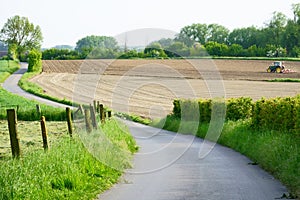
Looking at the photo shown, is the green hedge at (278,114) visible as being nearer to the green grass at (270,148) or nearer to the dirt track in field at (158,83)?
the green grass at (270,148)

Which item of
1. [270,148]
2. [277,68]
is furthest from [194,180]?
[277,68]

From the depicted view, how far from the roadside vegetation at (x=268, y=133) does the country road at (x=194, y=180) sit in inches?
13.2

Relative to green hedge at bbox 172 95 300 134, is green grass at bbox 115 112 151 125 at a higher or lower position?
lower

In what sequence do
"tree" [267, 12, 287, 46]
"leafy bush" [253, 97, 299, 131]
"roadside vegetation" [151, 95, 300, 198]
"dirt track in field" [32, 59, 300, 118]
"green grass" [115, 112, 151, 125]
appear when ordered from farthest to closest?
"tree" [267, 12, 287, 46] < "dirt track in field" [32, 59, 300, 118] < "green grass" [115, 112, 151, 125] < "leafy bush" [253, 97, 299, 131] < "roadside vegetation" [151, 95, 300, 198]

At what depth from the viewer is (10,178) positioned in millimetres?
9352

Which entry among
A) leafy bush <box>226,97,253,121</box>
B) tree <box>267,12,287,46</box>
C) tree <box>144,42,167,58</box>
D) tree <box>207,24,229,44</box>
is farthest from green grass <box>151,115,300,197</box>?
tree <box>207,24,229,44</box>

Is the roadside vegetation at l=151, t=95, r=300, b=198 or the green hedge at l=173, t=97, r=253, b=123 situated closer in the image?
the roadside vegetation at l=151, t=95, r=300, b=198

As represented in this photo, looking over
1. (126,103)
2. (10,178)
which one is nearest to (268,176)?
(10,178)

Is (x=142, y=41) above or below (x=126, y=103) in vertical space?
above

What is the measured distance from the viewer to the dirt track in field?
5544cm

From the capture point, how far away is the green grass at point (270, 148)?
13438mm

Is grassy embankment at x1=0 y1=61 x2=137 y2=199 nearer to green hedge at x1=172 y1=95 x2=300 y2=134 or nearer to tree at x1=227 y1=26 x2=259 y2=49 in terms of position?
green hedge at x1=172 y1=95 x2=300 y2=134

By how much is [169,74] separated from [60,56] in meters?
64.7

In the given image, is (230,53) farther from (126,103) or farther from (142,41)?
(142,41)
